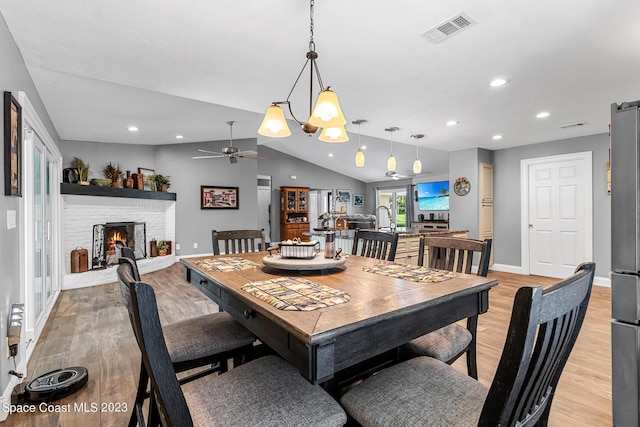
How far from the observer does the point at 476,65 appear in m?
2.61

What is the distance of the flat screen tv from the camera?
30.8ft

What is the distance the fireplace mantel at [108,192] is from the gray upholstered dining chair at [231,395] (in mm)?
4646

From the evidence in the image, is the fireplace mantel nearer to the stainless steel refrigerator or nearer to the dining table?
the dining table

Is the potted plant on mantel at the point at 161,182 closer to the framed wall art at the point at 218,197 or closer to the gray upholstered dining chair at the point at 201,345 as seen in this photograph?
the framed wall art at the point at 218,197

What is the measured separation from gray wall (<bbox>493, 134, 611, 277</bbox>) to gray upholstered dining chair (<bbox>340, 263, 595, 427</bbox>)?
5.16m

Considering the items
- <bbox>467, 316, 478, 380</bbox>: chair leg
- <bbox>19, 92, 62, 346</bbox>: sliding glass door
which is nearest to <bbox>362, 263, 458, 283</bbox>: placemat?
<bbox>467, 316, 478, 380</bbox>: chair leg

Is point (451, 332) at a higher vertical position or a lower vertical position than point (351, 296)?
lower

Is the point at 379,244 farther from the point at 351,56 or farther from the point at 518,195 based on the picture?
the point at 518,195

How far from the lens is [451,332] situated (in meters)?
1.71

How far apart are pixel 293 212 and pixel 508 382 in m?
9.50

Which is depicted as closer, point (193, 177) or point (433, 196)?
point (193, 177)

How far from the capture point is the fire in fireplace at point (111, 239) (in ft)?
17.3

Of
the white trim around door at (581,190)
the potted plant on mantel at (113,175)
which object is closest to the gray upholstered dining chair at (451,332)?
the white trim around door at (581,190)

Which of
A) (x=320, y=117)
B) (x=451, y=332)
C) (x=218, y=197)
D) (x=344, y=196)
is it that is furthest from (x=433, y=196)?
(x=320, y=117)
